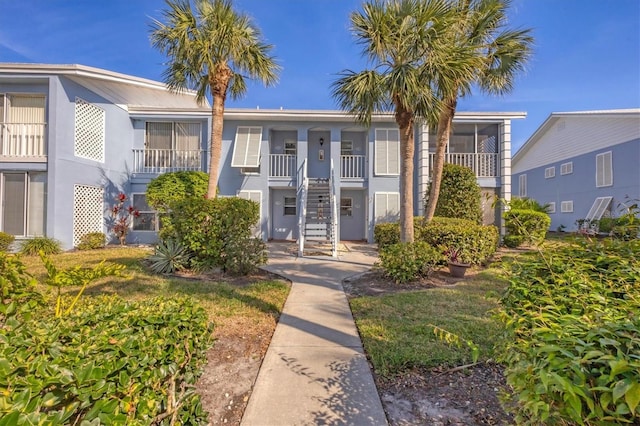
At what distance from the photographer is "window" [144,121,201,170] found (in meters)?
13.8

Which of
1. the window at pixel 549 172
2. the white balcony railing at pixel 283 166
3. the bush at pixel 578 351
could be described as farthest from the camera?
the window at pixel 549 172

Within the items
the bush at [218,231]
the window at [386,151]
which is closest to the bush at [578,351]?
the bush at [218,231]

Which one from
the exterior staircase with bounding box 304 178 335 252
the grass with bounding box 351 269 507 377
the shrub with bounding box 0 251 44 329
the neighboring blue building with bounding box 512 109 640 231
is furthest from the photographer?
the neighboring blue building with bounding box 512 109 640 231

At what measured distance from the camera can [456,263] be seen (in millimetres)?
7359

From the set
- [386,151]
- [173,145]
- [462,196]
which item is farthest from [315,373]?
[173,145]

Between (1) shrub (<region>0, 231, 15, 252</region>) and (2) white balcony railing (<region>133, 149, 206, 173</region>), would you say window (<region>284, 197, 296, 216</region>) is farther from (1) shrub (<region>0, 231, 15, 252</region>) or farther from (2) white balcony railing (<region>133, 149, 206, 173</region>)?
(1) shrub (<region>0, 231, 15, 252</region>)

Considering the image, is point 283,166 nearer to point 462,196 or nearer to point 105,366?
point 462,196

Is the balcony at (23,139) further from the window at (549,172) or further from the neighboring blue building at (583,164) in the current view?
the window at (549,172)

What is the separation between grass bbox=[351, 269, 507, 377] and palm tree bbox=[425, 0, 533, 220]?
4.50 metres

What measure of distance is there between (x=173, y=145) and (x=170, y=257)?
28.1 feet

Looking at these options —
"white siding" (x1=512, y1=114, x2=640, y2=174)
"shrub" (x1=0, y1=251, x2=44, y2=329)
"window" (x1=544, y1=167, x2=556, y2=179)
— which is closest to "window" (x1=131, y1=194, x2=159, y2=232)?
"shrub" (x1=0, y1=251, x2=44, y2=329)

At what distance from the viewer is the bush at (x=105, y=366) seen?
3.59ft

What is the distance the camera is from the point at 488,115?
1296 centimetres

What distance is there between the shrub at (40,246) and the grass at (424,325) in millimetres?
11214
